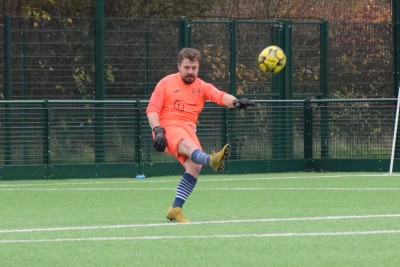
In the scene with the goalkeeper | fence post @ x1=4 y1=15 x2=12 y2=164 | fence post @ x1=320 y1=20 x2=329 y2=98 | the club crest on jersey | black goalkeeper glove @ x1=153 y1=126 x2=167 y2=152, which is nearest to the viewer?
black goalkeeper glove @ x1=153 y1=126 x2=167 y2=152

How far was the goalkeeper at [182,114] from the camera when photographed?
12281 mm

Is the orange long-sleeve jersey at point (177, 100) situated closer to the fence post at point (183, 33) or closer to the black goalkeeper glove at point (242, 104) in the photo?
the black goalkeeper glove at point (242, 104)

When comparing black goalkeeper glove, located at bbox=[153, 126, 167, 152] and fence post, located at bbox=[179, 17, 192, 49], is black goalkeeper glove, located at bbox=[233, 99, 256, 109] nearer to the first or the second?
black goalkeeper glove, located at bbox=[153, 126, 167, 152]

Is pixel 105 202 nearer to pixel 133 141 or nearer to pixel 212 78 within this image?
pixel 133 141

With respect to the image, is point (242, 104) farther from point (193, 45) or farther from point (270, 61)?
point (193, 45)

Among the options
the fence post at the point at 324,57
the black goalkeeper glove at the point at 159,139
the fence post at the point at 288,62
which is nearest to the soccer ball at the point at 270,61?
the black goalkeeper glove at the point at 159,139

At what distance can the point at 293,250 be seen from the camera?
952 centimetres

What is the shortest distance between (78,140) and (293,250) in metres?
11.6

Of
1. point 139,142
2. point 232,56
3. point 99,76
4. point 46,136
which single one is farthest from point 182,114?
point 232,56

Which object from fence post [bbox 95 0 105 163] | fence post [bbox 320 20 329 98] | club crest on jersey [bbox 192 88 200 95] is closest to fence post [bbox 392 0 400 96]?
fence post [bbox 320 20 329 98]

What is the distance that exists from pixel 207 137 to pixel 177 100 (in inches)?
345

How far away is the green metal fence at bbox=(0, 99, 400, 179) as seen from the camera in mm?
20328

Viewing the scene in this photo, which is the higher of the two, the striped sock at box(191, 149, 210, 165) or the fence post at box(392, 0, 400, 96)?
the fence post at box(392, 0, 400, 96)

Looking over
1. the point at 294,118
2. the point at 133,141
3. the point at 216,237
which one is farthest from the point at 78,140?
the point at 216,237
